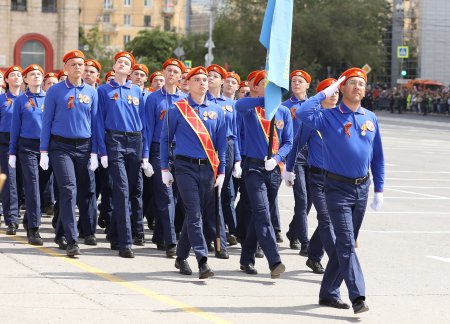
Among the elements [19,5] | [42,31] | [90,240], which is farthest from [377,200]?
[19,5]

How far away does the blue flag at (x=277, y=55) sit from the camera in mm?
11281

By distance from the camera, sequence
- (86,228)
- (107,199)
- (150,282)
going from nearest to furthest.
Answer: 1. (150,282)
2. (86,228)
3. (107,199)

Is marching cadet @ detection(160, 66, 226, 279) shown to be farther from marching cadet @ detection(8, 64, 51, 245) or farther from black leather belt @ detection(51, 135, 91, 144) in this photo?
marching cadet @ detection(8, 64, 51, 245)

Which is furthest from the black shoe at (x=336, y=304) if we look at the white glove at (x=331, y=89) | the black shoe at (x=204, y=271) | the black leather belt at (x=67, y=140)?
the black leather belt at (x=67, y=140)

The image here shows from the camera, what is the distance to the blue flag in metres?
11.3

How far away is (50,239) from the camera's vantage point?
1427 cm

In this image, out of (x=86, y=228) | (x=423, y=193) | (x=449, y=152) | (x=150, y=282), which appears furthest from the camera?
(x=449, y=152)

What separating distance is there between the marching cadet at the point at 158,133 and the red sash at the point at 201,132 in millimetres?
1564

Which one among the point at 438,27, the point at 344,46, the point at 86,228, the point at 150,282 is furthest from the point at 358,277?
the point at 438,27

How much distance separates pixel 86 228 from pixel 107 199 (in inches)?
40.2

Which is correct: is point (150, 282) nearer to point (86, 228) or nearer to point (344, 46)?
point (86, 228)

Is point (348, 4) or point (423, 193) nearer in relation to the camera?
point (423, 193)

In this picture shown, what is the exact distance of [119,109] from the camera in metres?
13.3

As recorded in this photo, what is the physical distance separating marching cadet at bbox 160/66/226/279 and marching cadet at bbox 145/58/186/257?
54.4 inches
